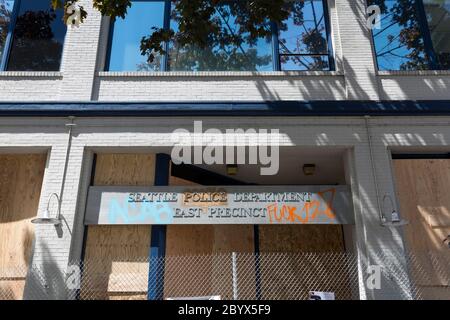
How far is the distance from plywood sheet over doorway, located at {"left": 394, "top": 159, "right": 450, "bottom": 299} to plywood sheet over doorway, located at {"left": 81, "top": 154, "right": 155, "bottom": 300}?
18.0 feet

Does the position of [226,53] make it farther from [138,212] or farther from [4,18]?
[4,18]

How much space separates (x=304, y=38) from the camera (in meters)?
9.48

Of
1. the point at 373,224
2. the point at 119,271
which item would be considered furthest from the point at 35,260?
the point at 373,224

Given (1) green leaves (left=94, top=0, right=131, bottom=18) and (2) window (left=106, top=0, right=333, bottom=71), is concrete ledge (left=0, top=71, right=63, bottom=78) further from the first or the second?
(1) green leaves (left=94, top=0, right=131, bottom=18)

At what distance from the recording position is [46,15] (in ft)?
30.9

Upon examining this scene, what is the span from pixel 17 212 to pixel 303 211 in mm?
6069

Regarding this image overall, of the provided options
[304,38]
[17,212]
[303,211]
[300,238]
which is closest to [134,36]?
[304,38]

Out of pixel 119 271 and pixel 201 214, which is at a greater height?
pixel 201 214

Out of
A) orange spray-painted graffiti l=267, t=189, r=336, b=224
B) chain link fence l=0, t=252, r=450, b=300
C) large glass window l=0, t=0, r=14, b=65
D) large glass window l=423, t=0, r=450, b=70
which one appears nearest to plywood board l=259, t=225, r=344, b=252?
chain link fence l=0, t=252, r=450, b=300

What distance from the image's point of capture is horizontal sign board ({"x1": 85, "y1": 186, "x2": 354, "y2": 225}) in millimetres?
7973

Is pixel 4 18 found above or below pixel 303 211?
above

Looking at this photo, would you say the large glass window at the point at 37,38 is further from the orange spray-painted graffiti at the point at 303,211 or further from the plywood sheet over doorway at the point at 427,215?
the plywood sheet over doorway at the point at 427,215
